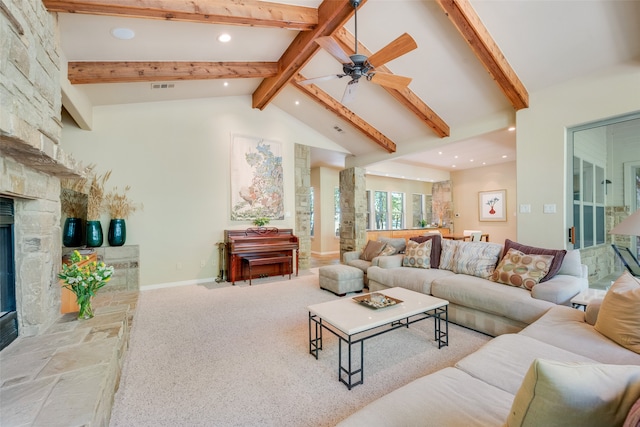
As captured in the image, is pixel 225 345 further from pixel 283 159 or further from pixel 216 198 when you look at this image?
pixel 283 159

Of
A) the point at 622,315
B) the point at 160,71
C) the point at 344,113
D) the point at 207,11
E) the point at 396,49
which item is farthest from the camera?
the point at 344,113

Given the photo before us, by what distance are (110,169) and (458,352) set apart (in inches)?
217

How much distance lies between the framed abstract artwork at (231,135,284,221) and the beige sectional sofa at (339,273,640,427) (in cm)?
479

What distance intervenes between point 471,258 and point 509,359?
2.20 metres

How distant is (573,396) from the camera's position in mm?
716

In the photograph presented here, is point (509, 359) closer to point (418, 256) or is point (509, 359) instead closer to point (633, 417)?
point (633, 417)

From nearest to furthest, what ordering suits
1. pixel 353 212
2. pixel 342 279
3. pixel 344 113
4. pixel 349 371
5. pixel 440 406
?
pixel 440 406 → pixel 349 371 → pixel 342 279 → pixel 344 113 → pixel 353 212

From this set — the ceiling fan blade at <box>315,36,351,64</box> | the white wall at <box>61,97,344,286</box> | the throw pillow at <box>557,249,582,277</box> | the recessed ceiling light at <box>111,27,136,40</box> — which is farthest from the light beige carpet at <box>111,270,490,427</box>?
the recessed ceiling light at <box>111,27,136,40</box>

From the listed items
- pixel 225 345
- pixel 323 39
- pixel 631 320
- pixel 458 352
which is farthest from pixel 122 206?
pixel 631 320

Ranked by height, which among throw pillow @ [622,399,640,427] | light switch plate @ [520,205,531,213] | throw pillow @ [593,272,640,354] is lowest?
throw pillow @ [593,272,640,354]

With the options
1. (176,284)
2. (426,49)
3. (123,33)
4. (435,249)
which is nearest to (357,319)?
(435,249)

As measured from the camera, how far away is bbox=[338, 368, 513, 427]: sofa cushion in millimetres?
1135

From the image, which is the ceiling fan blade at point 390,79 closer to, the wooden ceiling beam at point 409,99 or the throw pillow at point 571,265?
the wooden ceiling beam at point 409,99

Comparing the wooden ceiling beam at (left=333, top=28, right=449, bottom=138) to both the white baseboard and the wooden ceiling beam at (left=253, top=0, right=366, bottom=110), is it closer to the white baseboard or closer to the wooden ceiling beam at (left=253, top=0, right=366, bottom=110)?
the wooden ceiling beam at (left=253, top=0, right=366, bottom=110)
